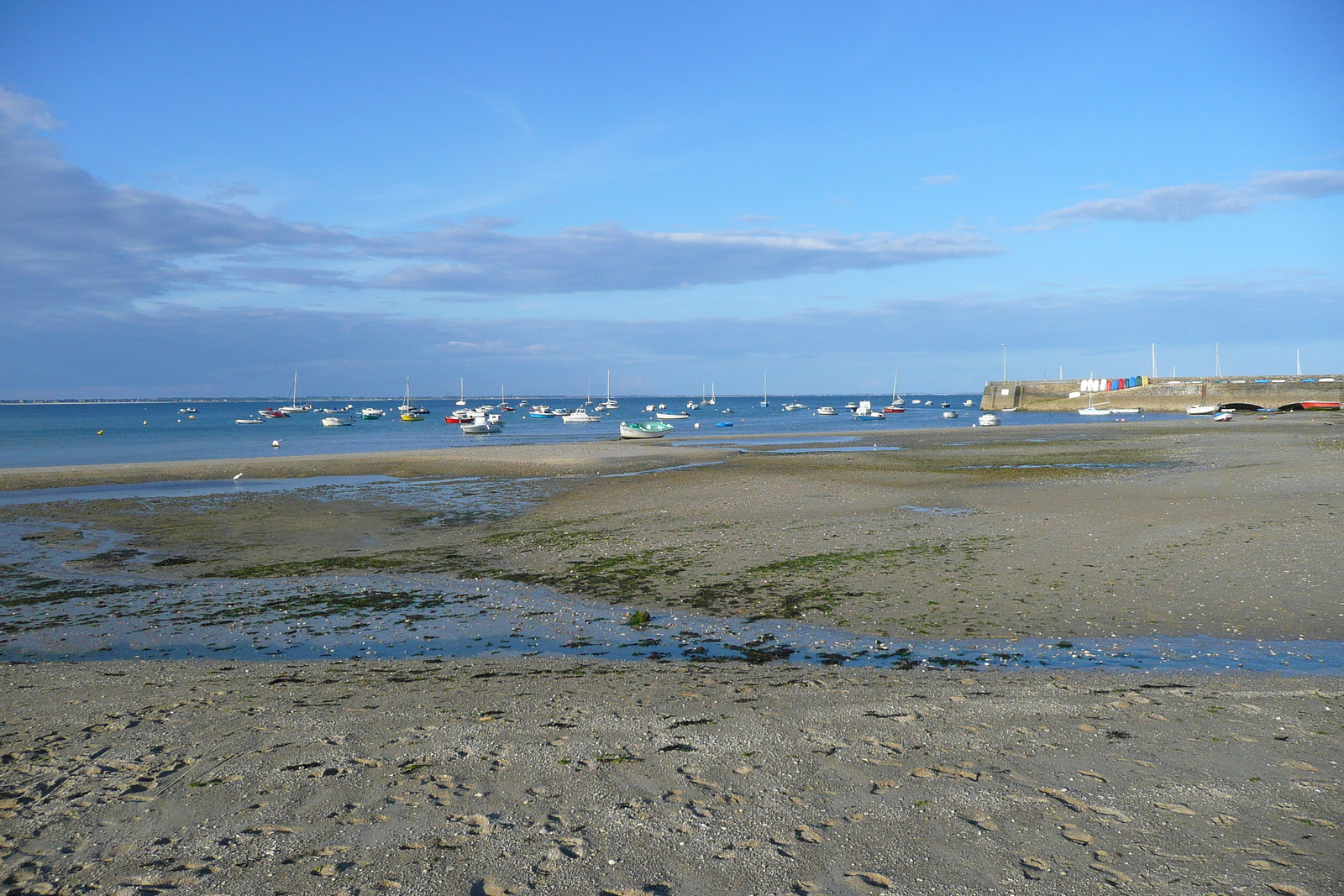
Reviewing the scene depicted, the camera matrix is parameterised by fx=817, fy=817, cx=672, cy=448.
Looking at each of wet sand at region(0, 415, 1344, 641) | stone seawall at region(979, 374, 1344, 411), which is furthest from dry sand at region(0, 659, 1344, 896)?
stone seawall at region(979, 374, 1344, 411)

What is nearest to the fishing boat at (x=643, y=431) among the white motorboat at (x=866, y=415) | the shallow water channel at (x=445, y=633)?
the white motorboat at (x=866, y=415)

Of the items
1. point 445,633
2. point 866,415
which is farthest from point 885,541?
point 866,415

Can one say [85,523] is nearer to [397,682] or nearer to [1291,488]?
[397,682]

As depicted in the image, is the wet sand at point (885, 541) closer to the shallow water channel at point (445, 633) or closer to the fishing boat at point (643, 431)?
the shallow water channel at point (445, 633)

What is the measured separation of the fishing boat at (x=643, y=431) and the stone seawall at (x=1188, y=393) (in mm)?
75855

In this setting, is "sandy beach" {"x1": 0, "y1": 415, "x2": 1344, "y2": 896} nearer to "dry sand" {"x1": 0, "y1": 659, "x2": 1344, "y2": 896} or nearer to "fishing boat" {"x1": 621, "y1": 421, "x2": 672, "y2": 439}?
"dry sand" {"x1": 0, "y1": 659, "x2": 1344, "y2": 896}

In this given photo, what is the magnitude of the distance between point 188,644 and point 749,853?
971 centimetres

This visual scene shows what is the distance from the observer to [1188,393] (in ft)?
378

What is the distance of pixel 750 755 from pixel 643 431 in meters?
69.6

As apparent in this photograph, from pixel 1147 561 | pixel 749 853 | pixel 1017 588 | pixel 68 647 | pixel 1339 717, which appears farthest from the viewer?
pixel 1147 561

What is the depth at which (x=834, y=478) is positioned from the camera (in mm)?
31672

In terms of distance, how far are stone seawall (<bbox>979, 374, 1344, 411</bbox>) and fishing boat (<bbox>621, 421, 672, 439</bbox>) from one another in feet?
249

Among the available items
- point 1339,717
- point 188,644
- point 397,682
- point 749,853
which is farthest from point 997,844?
point 188,644

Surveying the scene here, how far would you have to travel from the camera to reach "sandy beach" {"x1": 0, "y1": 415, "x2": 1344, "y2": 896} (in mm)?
5078
